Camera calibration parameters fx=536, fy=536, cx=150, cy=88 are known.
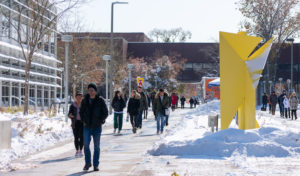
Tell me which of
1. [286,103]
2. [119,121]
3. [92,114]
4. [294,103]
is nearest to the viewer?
[92,114]

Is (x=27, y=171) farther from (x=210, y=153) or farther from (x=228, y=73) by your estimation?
(x=228, y=73)

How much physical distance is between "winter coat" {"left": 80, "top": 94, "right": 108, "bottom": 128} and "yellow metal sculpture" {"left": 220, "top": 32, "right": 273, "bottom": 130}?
653cm

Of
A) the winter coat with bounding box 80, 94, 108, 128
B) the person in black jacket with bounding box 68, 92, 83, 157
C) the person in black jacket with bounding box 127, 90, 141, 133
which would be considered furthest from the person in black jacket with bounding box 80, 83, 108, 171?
the person in black jacket with bounding box 127, 90, 141, 133

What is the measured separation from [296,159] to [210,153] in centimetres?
183

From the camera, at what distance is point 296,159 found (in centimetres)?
1098

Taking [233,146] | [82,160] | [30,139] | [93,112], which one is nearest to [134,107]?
[30,139]

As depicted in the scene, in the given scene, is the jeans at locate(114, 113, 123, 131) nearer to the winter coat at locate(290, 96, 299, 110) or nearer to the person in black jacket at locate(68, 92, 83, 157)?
the person in black jacket at locate(68, 92, 83, 157)

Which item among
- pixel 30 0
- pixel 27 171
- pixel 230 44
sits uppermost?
pixel 30 0

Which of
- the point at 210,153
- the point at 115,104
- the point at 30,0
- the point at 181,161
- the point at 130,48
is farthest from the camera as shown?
the point at 130,48

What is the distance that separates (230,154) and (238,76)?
495 cm

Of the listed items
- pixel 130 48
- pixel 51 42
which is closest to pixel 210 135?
pixel 51 42

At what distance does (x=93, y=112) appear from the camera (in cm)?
984

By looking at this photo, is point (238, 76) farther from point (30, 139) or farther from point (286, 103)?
point (286, 103)

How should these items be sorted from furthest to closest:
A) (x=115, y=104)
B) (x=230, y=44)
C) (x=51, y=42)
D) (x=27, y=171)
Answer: (x=51, y=42) → (x=115, y=104) → (x=230, y=44) → (x=27, y=171)
